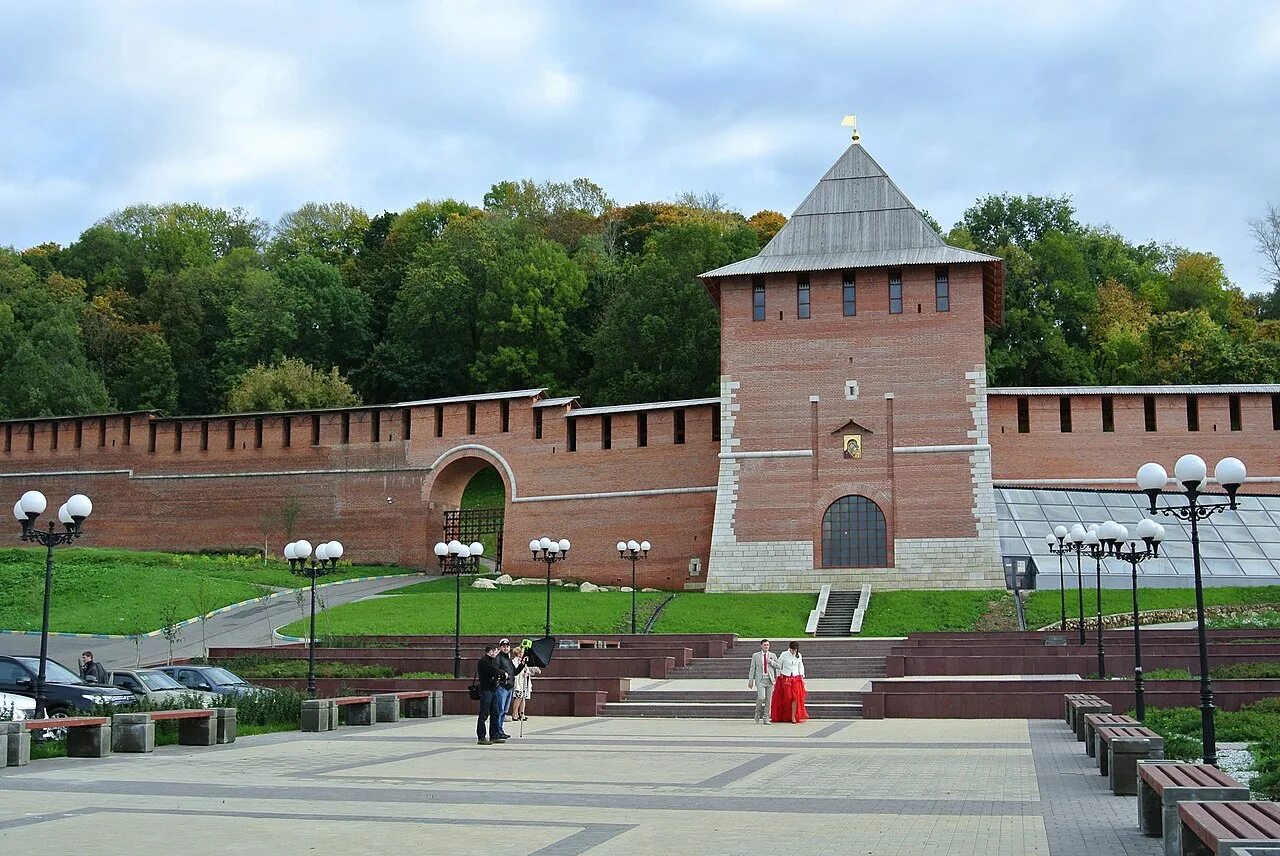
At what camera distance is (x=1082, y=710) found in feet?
46.6

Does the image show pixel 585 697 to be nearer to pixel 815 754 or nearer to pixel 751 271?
pixel 815 754

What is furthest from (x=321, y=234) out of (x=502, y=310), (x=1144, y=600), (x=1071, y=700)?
(x=1071, y=700)

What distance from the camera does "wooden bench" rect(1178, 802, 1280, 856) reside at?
5.64m

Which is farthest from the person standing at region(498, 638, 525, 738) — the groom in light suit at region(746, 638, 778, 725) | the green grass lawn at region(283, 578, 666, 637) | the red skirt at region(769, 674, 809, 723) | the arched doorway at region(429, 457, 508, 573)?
the arched doorway at region(429, 457, 508, 573)

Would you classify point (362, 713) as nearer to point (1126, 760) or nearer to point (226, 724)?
point (226, 724)

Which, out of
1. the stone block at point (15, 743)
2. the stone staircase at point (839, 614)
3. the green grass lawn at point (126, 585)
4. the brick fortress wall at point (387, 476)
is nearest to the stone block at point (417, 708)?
the stone block at point (15, 743)

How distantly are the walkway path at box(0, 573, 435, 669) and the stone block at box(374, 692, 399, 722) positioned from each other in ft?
34.6

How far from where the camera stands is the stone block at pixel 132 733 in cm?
1408

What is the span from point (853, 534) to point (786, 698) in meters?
17.6

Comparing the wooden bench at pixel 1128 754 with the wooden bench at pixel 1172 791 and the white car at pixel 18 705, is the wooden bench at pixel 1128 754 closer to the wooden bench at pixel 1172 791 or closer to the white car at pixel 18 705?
the wooden bench at pixel 1172 791

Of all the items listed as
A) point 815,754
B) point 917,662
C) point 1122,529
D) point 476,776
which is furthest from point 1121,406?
point 476,776

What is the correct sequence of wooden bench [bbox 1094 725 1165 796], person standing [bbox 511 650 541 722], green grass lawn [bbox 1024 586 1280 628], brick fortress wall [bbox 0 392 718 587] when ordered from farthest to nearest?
brick fortress wall [bbox 0 392 718 587], green grass lawn [bbox 1024 586 1280 628], person standing [bbox 511 650 541 722], wooden bench [bbox 1094 725 1165 796]

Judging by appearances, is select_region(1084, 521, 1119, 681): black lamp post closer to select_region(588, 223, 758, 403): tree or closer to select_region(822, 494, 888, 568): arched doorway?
select_region(822, 494, 888, 568): arched doorway

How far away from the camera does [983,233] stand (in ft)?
191
